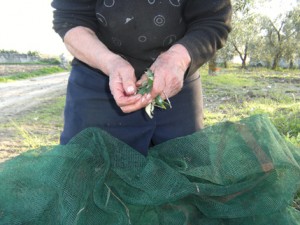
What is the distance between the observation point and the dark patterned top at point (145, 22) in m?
1.81

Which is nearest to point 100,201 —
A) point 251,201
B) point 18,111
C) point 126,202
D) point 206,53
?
point 126,202

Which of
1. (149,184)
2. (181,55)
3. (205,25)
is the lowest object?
(149,184)

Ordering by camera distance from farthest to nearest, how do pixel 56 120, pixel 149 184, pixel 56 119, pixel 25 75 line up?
1. pixel 25 75
2. pixel 56 119
3. pixel 56 120
4. pixel 149 184

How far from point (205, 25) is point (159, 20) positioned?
0.22 meters

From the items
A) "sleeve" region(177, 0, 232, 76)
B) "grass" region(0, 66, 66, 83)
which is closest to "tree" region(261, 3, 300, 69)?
"grass" region(0, 66, 66, 83)

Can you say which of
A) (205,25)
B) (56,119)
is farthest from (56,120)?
(205,25)

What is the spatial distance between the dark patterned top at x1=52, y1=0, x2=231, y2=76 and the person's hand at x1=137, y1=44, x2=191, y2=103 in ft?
0.48

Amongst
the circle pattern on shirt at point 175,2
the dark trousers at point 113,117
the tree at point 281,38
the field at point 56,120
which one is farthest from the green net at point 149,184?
the tree at point 281,38

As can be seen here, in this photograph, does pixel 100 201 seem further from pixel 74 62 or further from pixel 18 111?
pixel 18 111

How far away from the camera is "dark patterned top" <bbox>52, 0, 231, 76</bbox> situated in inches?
71.4

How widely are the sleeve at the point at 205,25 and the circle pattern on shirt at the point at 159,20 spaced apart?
13cm

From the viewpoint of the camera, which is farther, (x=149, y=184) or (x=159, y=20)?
(x=159, y=20)

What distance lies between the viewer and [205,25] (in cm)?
184

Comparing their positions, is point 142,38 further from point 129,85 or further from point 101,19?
point 129,85
